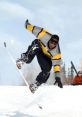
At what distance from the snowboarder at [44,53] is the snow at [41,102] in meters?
0.83

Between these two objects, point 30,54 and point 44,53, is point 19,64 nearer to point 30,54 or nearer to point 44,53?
point 30,54

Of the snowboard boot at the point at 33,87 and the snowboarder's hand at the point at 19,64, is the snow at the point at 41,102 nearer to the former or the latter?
the snowboard boot at the point at 33,87

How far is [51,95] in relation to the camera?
14.2 meters

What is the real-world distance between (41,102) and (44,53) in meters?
2.24

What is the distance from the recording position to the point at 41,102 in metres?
13.6

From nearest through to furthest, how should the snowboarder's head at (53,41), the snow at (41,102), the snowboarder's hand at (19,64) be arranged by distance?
the snowboarder's head at (53,41), the snowboarder's hand at (19,64), the snow at (41,102)

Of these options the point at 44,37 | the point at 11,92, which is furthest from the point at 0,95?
the point at 44,37

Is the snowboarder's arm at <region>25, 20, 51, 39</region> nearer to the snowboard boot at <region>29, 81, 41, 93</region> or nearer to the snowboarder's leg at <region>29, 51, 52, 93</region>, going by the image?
the snowboarder's leg at <region>29, 51, 52, 93</region>

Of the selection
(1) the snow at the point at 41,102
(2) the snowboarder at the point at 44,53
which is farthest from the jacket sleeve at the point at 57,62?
(1) the snow at the point at 41,102

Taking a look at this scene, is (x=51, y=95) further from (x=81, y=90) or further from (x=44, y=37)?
(x=44, y=37)

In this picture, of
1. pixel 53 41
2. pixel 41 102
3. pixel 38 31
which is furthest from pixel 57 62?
pixel 41 102

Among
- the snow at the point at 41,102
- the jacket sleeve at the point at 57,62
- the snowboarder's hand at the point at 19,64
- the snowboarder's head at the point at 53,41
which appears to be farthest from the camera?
the snow at the point at 41,102

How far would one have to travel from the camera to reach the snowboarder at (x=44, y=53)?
11.6 metres

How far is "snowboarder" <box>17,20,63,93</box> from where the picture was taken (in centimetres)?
1155
